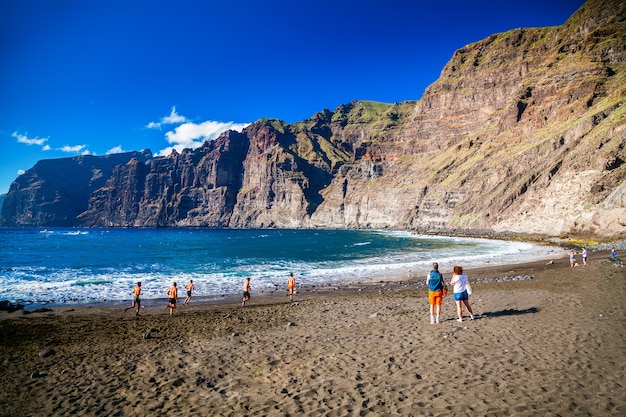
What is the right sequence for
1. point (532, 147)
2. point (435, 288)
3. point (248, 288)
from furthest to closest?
point (532, 147)
point (248, 288)
point (435, 288)

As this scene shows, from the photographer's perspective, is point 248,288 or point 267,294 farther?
point 267,294

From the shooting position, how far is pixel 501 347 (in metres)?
8.95

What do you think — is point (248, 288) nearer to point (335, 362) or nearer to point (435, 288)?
point (435, 288)

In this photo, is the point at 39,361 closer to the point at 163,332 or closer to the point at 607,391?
the point at 163,332

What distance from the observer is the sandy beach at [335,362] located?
6.52 meters

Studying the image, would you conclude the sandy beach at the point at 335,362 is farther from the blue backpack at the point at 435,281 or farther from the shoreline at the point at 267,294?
the shoreline at the point at 267,294

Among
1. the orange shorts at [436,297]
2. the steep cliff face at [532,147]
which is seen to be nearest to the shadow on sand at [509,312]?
the orange shorts at [436,297]

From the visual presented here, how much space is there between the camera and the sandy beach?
6520 mm

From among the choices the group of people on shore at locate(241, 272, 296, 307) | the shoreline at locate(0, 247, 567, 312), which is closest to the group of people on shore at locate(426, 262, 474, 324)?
the group of people on shore at locate(241, 272, 296, 307)

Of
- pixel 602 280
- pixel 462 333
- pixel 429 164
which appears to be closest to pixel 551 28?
pixel 429 164

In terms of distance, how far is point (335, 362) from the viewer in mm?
8727

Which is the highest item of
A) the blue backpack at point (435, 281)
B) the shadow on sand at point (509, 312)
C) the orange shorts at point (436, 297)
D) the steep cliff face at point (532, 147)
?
the steep cliff face at point (532, 147)

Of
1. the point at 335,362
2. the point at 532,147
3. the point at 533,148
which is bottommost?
the point at 335,362

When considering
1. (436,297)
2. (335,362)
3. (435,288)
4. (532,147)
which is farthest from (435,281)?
(532,147)
